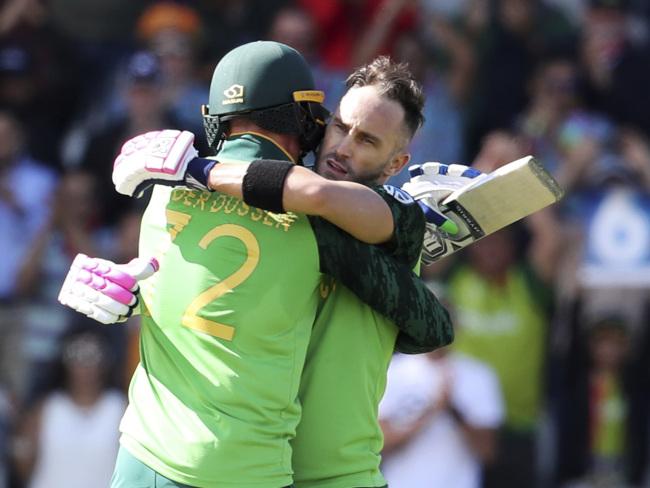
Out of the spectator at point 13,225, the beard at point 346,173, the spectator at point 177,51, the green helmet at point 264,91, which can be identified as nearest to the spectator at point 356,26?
the spectator at point 177,51

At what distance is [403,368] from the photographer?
7.95m

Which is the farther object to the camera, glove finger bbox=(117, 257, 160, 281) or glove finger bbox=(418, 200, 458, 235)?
glove finger bbox=(418, 200, 458, 235)

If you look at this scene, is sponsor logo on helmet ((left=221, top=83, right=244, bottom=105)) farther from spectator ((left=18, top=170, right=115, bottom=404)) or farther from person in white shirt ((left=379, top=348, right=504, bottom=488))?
spectator ((left=18, top=170, right=115, bottom=404))

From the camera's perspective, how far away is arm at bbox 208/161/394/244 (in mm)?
3787

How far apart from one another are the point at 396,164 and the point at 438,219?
0.65 feet

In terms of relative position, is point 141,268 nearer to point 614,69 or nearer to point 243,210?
point 243,210

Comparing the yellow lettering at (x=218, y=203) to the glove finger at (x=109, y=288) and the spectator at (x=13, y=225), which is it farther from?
the spectator at (x=13, y=225)

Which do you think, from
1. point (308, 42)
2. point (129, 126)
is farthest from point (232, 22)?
point (129, 126)

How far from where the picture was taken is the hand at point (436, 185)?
424 cm

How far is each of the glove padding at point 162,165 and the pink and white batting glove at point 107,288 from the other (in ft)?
0.68

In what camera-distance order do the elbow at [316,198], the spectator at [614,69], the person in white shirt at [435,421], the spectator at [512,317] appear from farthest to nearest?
the spectator at [614,69] → the spectator at [512,317] → the person in white shirt at [435,421] → the elbow at [316,198]

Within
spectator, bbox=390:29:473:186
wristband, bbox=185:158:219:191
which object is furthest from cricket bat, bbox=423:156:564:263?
spectator, bbox=390:29:473:186

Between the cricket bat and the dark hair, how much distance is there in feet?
0.81

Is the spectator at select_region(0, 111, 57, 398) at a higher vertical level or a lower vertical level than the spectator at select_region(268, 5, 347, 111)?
lower
